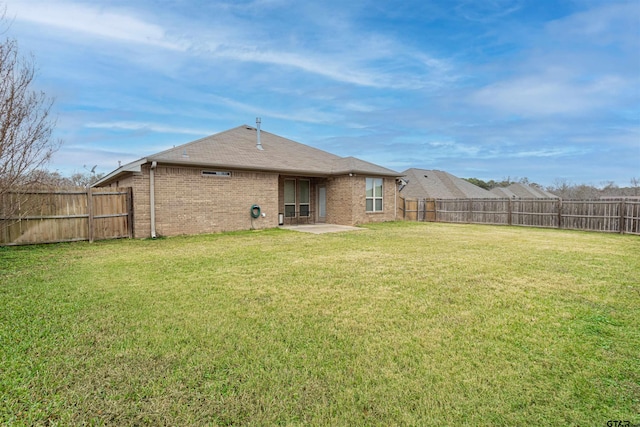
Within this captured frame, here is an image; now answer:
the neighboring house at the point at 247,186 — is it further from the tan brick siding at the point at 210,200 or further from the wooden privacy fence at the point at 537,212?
the wooden privacy fence at the point at 537,212

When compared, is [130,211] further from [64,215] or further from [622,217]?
[622,217]

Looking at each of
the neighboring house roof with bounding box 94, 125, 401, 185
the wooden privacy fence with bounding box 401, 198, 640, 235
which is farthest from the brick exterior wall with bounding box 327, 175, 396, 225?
the wooden privacy fence with bounding box 401, 198, 640, 235

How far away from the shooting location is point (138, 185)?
11.1m

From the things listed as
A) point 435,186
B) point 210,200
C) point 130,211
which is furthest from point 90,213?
point 435,186

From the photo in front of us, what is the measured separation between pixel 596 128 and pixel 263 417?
4212cm

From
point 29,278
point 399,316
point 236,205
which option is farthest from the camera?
point 236,205

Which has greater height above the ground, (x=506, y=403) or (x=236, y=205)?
(x=236, y=205)

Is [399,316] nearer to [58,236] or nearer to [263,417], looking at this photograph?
[263,417]

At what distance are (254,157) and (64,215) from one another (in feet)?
24.3

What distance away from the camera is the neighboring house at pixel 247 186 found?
11.5 metres

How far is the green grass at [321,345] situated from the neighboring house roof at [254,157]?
6.56 metres

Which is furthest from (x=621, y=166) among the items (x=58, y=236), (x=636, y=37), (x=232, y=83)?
(x=58, y=236)

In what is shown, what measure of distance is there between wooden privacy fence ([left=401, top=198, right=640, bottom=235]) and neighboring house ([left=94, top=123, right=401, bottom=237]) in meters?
4.07

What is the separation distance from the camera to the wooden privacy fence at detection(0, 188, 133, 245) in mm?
9375
